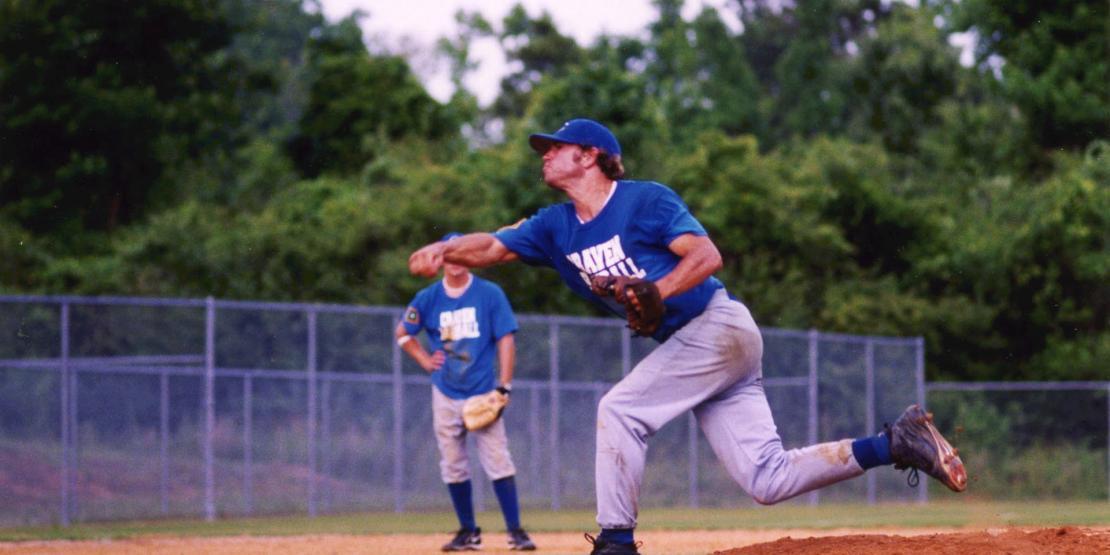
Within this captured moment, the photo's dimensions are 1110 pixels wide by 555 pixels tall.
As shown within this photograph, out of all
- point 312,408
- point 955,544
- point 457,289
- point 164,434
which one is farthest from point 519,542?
point 312,408

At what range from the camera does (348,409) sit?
19.5 m

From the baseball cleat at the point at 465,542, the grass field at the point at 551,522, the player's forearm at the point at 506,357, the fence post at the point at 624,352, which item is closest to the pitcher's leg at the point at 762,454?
the baseball cleat at the point at 465,542

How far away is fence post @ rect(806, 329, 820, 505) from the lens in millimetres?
22984

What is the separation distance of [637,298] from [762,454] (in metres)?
0.98

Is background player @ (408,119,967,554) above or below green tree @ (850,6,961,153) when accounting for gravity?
below

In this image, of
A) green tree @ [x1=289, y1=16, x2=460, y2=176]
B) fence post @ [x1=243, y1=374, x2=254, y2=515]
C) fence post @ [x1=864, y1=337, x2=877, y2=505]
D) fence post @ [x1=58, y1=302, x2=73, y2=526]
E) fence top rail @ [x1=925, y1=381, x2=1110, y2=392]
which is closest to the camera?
fence post @ [x1=58, y1=302, x2=73, y2=526]

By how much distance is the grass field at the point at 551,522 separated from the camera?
1435 centimetres

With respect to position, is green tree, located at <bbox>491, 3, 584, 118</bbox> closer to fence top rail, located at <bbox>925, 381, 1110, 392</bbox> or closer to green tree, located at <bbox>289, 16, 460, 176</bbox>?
green tree, located at <bbox>289, 16, 460, 176</bbox>

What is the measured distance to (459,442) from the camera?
11.6 metres

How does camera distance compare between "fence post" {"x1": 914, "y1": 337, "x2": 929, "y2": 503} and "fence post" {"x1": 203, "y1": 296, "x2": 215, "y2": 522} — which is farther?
"fence post" {"x1": 914, "y1": 337, "x2": 929, "y2": 503}

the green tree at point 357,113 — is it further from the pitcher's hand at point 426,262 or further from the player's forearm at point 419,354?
the pitcher's hand at point 426,262

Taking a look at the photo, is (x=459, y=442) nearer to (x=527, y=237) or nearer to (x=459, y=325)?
(x=459, y=325)

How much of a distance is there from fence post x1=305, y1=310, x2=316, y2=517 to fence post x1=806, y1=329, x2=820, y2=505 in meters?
7.54

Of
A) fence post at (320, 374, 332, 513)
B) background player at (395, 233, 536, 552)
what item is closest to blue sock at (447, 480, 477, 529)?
background player at (395, 233, 536, 552)
